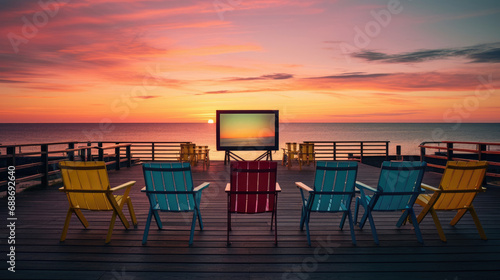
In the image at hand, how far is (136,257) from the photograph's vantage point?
2.88 m

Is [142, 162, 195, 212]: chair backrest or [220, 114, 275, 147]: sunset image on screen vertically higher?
[220, 114, 275, 147]: sunset image on screen

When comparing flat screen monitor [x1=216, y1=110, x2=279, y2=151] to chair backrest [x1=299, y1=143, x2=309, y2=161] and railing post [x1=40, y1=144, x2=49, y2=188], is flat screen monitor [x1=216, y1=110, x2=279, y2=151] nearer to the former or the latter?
chair backrest [x1=299, y1=143, x2=309, y2=161]

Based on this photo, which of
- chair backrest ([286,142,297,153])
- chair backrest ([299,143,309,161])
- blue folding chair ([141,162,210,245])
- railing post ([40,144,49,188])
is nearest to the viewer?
blue folding chair ([141,162,210,245])

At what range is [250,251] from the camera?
9.96 ft

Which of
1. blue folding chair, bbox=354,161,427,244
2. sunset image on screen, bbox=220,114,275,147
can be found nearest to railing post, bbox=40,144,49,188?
sunset image on screen, bbox=220,114,275,147

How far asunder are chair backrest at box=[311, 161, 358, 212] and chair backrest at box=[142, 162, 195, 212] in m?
1.30

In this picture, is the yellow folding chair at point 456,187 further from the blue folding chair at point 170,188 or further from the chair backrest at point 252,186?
the blue folding chair at point 170,188

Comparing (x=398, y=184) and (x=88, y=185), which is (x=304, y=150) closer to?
(x=398, y=184)

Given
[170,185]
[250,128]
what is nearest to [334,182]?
[170,185]

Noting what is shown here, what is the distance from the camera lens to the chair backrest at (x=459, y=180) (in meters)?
3.34

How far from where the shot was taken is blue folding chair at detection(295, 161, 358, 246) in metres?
3.29

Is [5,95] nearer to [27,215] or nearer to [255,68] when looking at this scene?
[255,68]

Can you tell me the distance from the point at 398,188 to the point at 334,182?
2.15 ft

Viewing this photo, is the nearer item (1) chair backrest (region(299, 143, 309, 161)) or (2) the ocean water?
(1) chair backrest (region(299, 143, 309, 161))
